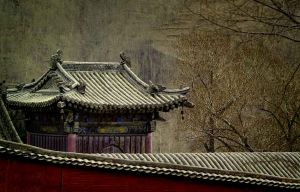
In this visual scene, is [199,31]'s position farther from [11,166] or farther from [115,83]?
[11,166]

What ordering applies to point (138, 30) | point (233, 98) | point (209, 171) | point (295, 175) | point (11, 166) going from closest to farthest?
point (11, 166) < point (209, 171) < point (295, 175) < point (233, 98) < point (138, 30)

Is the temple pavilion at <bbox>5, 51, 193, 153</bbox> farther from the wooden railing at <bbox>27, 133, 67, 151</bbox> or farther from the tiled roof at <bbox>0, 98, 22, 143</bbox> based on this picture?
the tiled roof at <bbox>0, 98, 22, 143</bbox>

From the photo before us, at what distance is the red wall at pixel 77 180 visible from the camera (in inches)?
165

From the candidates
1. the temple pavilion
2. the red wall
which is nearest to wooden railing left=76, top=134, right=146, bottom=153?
the temple pavilion

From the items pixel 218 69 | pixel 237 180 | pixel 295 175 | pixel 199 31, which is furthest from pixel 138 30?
pixel 237 180

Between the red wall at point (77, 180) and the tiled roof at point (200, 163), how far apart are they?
0.24 feet

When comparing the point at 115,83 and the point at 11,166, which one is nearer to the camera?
the point at 11,166

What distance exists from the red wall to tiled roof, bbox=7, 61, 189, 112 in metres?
3.81

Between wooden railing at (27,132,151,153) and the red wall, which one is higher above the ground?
the red wall

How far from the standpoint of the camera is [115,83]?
10.0 meters

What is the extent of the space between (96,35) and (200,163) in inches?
458

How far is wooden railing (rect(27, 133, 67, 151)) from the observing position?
9.20 metres

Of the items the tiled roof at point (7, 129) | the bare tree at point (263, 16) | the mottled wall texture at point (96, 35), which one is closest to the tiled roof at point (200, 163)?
the bare tree at point (263, 16)

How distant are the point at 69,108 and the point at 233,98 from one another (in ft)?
17.2
